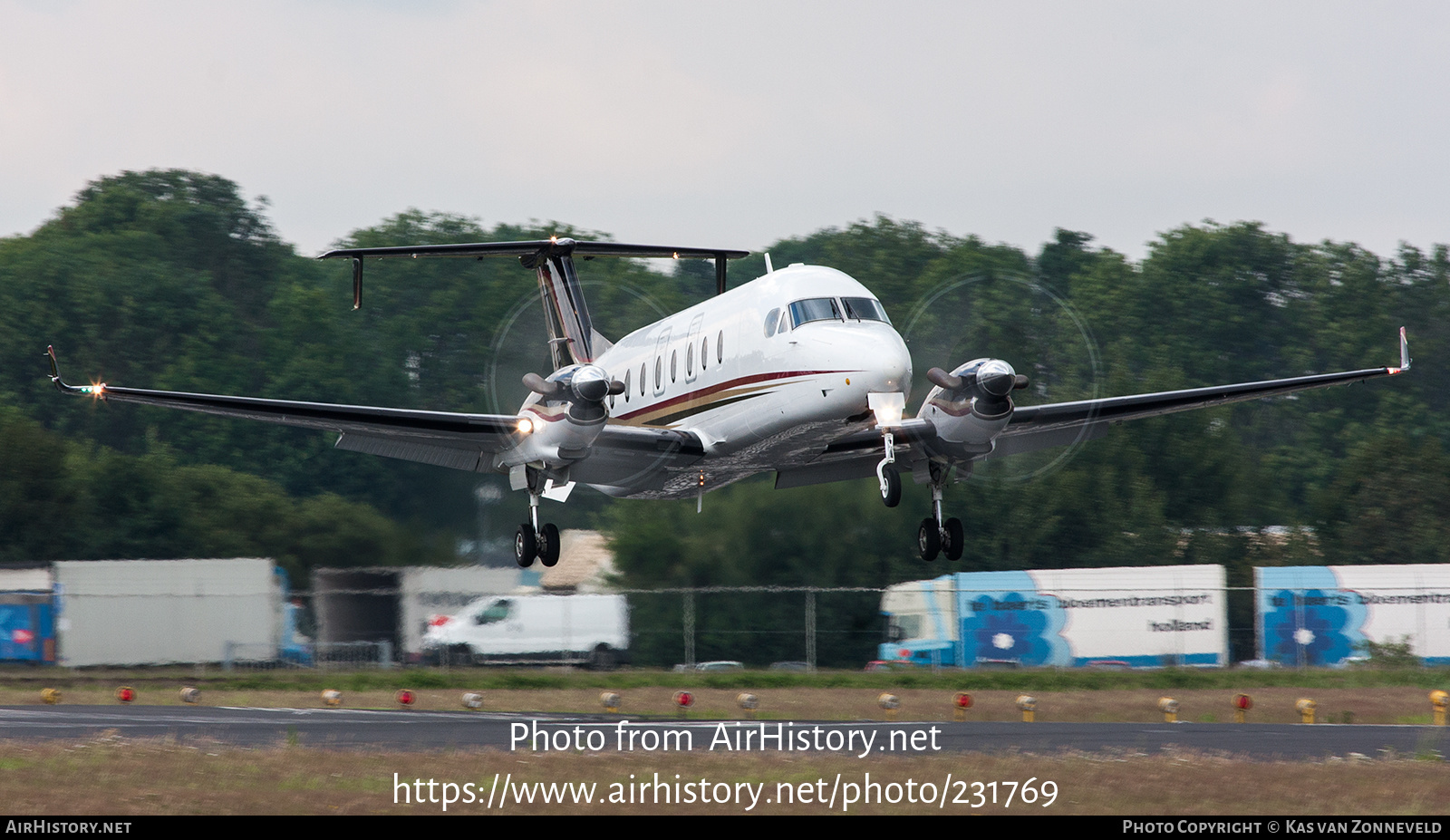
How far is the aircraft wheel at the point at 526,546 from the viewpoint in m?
24.8

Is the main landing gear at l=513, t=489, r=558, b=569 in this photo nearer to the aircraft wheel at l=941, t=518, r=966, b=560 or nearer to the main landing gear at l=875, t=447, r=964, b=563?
the main landing gear at l=875, t=447, r=964, b=563

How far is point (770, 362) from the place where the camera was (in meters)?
21.7

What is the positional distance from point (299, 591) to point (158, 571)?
3432mm

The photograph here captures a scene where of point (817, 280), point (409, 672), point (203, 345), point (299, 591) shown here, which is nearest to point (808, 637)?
point (409, 672)

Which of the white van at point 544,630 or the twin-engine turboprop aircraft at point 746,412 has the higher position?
the twin-engine turboprop aircraft at point 746,412

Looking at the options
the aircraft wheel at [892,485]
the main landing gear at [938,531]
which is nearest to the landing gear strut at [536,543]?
the main landing gear at [938,531]

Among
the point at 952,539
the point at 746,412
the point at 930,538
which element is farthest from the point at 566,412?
the point at 952,539

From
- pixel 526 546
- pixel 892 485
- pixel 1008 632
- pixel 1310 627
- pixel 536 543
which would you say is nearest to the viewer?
pixel 892 485

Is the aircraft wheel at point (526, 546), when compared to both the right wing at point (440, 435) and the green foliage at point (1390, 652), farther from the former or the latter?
the green foliage at point (1390, 652)

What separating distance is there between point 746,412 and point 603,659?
14710 mm

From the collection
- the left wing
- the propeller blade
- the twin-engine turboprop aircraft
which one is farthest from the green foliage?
the propeller blade

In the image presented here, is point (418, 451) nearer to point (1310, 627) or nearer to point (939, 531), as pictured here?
point (939, 531)

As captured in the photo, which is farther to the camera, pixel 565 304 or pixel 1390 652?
pixel 1390 652

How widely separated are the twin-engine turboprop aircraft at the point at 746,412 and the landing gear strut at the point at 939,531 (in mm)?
22
